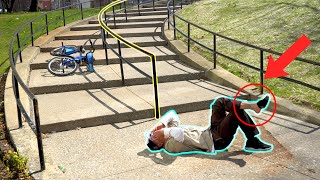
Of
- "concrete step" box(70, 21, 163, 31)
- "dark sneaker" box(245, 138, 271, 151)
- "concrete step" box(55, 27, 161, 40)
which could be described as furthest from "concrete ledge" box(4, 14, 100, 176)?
"concrete step" box(70, 21, 163, 31)

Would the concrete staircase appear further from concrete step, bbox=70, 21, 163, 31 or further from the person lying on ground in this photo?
concrete step, bbox=70, 21, 163, 31

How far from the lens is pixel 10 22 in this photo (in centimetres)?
1528

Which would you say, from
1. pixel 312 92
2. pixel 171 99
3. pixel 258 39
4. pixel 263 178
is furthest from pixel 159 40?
pixel 263 178

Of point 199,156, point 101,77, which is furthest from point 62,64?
point 199,156

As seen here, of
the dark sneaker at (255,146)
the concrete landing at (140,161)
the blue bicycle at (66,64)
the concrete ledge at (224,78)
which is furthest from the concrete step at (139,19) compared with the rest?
the dark sneaker at (255,146)

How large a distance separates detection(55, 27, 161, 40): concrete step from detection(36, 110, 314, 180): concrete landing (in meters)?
6.58

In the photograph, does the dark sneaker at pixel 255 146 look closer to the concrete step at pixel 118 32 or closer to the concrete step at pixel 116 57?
the concrete step at pixel 116 57

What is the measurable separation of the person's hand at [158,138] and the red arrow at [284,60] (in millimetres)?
2924

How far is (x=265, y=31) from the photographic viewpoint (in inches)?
417

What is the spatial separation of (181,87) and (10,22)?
1029 centimetres

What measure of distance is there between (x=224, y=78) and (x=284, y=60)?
1248 mm

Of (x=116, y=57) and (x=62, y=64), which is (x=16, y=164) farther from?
(x=116, y=57)

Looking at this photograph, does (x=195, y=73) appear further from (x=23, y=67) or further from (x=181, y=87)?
(x=23, y=67)

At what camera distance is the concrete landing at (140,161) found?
4250 mm
